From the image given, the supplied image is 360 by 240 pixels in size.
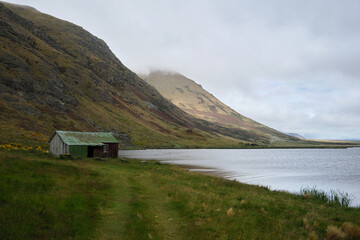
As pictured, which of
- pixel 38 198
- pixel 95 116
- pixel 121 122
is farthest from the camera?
pixel 121 122

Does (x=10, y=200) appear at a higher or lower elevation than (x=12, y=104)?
lower

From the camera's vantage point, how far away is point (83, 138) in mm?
54062

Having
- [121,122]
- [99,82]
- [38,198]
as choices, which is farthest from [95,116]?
[38,198]

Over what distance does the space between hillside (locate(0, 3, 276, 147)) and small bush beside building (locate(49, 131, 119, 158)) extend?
9.69m

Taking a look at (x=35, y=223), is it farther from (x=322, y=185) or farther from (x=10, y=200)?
(x=322, y=185)

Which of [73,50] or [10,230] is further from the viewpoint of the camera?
[73,50]

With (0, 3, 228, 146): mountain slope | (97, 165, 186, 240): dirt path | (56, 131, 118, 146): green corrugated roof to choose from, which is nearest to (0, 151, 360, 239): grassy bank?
(97, 165, 186, 240): dirt path

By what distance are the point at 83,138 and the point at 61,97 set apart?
233 ft

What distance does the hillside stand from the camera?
8288cm

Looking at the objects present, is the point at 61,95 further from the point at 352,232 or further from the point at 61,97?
the point at 352,232

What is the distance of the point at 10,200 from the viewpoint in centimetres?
1169

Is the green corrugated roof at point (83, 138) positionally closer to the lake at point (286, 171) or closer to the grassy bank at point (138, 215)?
the lake at point (286, 171)

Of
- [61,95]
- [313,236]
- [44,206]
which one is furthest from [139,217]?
[61,95]

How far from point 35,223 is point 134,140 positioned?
120509 mm
